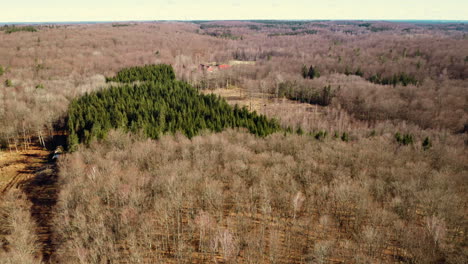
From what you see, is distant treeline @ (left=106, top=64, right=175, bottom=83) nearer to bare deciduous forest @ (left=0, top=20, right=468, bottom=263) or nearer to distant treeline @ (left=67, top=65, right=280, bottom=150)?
bare deciduous forest @ (left=0, top=20, right=468, bottom=263)

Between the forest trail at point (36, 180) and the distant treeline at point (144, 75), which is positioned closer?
the forest trail at point (36, 180)

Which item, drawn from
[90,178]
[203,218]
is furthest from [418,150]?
[90,178]

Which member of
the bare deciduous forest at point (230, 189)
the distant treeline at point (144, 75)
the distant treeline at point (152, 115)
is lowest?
the bare deciduous forest at point (230, 189)

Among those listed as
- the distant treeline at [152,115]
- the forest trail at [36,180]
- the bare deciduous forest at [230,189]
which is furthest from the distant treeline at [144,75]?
the forest trail at [36,180]

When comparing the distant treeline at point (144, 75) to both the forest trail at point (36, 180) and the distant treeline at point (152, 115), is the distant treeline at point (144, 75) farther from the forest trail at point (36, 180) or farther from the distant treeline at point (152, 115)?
the forest trail at point (36, 180)

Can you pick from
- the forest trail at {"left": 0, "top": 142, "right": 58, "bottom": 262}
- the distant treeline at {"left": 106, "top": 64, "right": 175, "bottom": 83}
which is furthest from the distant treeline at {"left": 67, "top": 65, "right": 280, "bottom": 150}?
the distant treeline at {"left": 106, "top": 64, "right": 175, "bottom": 83}

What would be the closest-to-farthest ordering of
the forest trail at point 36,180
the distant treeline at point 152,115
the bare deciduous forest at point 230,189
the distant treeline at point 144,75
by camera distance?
the bare deciduous forest at point 230,189 → the forest trail at point 36,180 → the distant treeline at point 152,115 → the distant treeline at point 144,75

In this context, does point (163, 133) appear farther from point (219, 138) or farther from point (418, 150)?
point (418, 150)
